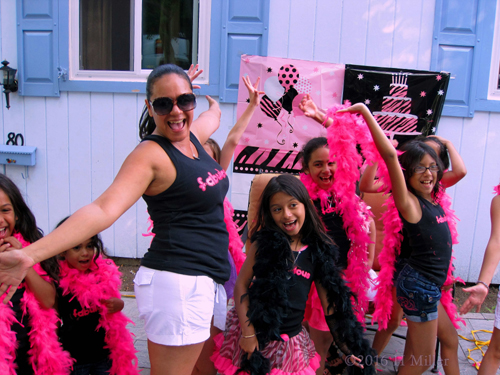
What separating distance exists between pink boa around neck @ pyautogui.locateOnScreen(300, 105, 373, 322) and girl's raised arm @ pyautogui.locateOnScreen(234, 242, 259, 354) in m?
0.71

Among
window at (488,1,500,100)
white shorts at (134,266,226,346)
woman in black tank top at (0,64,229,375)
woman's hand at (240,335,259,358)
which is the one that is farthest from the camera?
window at (488,1,500,100)

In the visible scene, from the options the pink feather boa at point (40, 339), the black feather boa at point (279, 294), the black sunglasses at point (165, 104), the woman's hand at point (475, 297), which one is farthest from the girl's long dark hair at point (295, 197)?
the pink feather boa at point (40, 339)

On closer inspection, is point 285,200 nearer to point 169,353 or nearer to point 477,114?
point 169,353

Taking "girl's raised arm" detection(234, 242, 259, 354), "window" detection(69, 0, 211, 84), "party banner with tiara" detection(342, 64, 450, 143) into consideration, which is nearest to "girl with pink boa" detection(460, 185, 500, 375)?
"girl's raised arm" detection(234, 242, 259, 354)

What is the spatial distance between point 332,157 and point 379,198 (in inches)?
53.2

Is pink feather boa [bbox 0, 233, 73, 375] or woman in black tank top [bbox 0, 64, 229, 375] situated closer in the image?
woman in black tank top [bbox 0, 64, 229, 375]

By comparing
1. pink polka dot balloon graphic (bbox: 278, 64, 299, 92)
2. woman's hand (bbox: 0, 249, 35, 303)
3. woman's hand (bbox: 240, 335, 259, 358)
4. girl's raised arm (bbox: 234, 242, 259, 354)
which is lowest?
woman's hand (bbox: 240, 335, 259, 358)

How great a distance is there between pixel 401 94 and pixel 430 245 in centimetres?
231

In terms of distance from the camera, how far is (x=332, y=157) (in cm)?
247

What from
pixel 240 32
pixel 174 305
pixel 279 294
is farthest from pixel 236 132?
pixel 240 32

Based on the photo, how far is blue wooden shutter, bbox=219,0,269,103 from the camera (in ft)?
13.6

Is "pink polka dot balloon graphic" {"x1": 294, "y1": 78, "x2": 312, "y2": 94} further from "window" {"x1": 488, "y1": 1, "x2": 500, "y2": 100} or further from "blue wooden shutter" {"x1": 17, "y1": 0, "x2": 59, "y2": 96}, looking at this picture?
"blue wooden shutter" {"x1": 17, "y1": 0, "x2": 59, "y2": 96}

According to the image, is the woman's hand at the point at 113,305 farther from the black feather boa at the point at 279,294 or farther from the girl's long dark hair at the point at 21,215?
the black feather boa at the point at 279,294

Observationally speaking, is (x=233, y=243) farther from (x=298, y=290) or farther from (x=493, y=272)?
(x=493, y=272)
